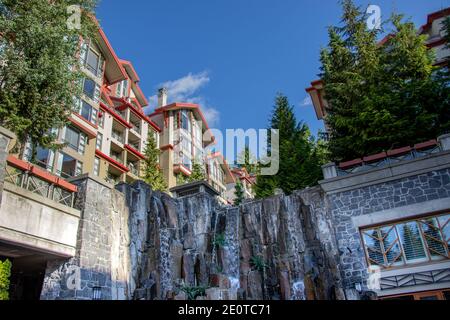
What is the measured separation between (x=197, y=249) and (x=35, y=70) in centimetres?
1003

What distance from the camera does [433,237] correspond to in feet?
42.5

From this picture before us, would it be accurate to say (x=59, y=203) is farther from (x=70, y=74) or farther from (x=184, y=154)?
(x=184, y=154)

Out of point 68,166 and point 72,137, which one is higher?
point 72,137

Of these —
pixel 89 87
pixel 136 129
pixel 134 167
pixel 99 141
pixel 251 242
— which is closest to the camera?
pixel 251 242

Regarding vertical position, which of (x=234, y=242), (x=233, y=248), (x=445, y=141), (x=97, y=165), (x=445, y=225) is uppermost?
(x=97, y=165)

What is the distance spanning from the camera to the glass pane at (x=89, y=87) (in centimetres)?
2702

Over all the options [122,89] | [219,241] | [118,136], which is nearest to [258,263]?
[219,241]

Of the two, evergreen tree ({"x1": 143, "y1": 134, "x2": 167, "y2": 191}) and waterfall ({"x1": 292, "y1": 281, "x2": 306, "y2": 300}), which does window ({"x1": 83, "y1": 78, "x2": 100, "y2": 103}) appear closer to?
evergreen tree ({"x1": 143, "y1": 134, "x2": 167, "y2": 191})

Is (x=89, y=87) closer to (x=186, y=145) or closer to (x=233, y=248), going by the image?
(x=186, y=145)

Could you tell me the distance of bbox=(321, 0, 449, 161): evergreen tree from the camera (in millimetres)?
16188

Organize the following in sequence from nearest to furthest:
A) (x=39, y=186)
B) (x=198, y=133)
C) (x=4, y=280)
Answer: (x=4, y=280) < (x=39, y=186) < (x=198, y=133)

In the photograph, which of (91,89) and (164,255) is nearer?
(164,255)

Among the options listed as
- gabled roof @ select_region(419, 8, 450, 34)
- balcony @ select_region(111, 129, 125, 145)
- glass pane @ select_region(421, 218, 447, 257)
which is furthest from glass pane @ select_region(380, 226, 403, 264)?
balcony @ select_region(111, 129, 125, 145)
